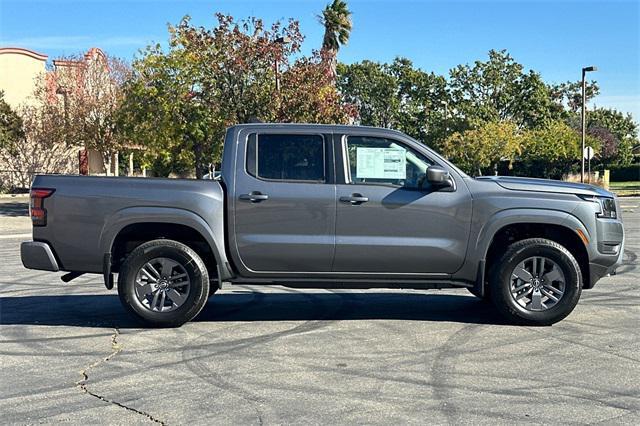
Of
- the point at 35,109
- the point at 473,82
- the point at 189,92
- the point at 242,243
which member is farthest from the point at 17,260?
the point at 473,82

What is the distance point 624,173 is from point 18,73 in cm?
5416

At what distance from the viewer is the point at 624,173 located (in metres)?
67.5

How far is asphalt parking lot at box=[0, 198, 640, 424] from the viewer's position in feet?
15.6

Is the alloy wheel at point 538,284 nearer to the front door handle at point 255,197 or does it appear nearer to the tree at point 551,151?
the front door handle at point 255,197

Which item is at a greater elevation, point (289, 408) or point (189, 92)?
point (189, 92)

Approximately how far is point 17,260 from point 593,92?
278 feet

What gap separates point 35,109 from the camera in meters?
37.2

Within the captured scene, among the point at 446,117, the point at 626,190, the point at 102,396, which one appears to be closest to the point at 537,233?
the point at 102,396

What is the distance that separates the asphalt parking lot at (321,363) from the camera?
4742mm

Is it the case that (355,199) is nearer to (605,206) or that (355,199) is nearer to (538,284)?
(538,284)

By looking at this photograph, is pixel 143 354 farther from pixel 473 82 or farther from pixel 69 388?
pixel 473 82

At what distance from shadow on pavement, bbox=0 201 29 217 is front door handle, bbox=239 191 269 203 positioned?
21285mm

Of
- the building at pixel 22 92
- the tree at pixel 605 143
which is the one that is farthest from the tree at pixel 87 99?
the tree at pixel 605 143

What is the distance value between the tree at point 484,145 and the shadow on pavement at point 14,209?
30.5m
